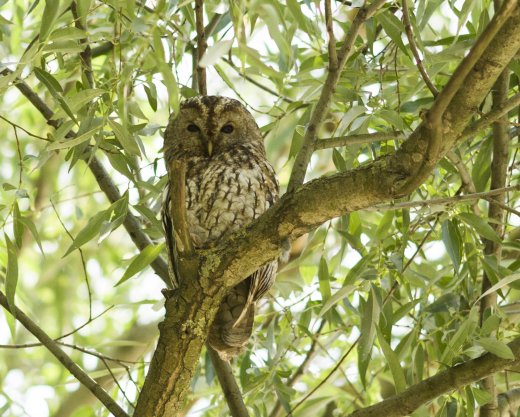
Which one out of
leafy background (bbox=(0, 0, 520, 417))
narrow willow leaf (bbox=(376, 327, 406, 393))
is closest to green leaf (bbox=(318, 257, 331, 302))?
leafy background (bbox=(0, 0, 520, 417))

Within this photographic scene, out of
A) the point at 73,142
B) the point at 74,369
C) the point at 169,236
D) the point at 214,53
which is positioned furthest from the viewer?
the point at 169,236

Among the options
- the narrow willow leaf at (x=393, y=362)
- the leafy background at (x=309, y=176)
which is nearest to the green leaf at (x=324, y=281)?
the leafy background at (x=309, y=176)

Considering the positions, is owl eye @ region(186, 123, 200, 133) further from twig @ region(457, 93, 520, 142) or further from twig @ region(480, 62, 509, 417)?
twig @ region(457, 93, 520, 142)

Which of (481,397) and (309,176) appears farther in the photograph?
(309,176)

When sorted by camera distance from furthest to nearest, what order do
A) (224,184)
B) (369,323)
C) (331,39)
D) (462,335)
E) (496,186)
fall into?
(224,184) → (496,186) → (369,323) → (462,335) → (331,39)

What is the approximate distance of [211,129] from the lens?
2.93m

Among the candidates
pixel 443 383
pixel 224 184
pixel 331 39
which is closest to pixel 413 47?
pixel 331 39

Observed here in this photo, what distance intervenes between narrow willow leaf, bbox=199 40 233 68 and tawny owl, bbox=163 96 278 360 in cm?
100

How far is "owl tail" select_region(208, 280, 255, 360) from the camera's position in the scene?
8.52 feet

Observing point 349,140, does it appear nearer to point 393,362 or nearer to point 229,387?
point 393,362

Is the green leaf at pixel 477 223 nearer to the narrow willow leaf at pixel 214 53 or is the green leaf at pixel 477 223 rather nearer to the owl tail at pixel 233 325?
the owl tail at pixel 233 325

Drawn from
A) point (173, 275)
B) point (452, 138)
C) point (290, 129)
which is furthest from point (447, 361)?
point (290, 129)

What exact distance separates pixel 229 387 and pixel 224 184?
2.11 ft

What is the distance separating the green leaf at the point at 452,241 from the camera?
2299 mm
